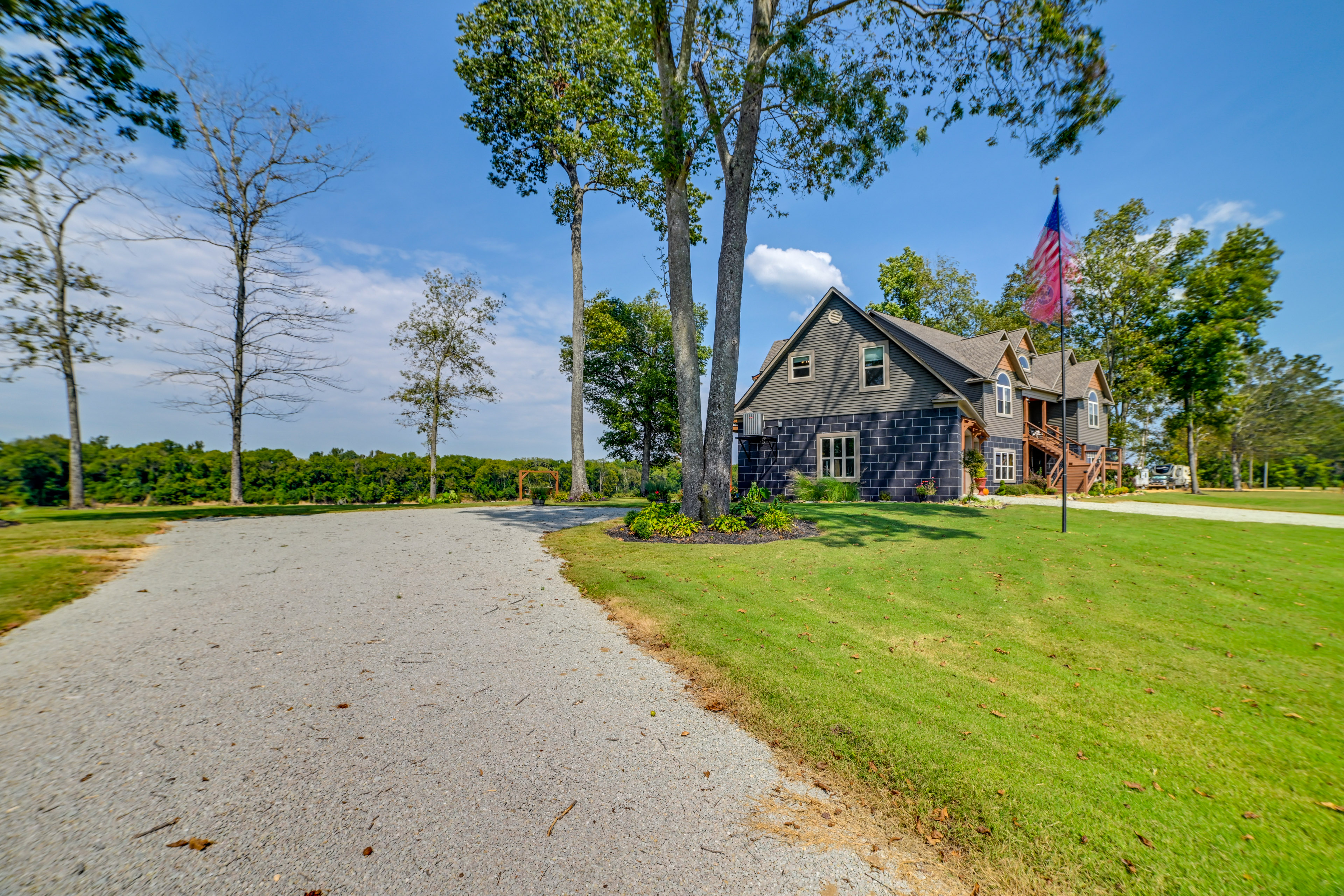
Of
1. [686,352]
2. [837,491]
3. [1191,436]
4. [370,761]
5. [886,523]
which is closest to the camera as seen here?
[370,761]

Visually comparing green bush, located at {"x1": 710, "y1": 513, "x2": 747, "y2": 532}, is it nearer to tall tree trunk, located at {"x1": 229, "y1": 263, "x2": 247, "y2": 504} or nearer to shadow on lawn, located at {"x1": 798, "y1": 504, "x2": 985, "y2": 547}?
shadow on lawn, located at {"x1": 798, "y1": 504, "x2": 985, "y2": 547}

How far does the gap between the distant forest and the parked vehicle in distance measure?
118 feet

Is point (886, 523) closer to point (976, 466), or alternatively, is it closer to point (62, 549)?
point (976, 466)

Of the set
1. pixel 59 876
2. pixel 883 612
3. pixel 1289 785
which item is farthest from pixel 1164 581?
pixel 59 876

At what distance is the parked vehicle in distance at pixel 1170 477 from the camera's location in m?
34.6

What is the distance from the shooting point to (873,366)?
19828 mm

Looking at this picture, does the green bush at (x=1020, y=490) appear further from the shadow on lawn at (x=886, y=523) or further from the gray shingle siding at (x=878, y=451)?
the shadow on lawn at (x=886, y=523)

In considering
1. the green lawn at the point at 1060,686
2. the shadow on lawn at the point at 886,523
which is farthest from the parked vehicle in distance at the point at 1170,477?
the green lawn at the point at 1060,686

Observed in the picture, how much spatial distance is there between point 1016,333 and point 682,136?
2007 cm

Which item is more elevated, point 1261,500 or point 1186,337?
point 1186,337

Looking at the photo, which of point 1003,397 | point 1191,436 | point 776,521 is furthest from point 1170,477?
point 776,521

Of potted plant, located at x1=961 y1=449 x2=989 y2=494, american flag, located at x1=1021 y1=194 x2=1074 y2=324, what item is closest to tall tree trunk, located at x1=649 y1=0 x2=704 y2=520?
american flag, located at x1=1021 y1=194 x2=1074 y2=324

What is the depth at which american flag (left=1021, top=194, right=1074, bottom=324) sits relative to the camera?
10148mm

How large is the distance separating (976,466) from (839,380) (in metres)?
6.02
